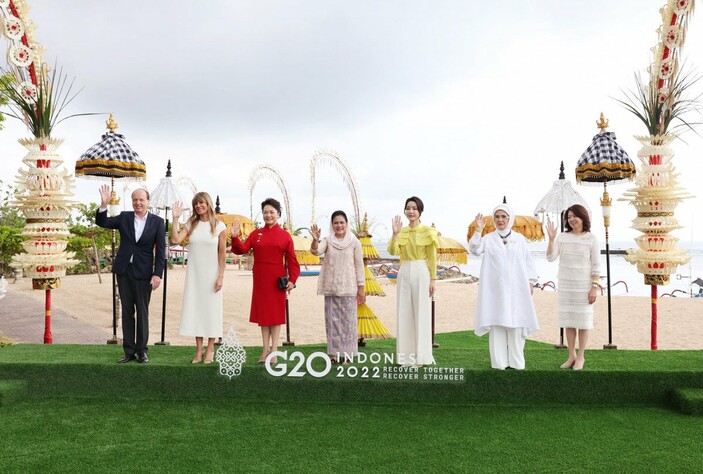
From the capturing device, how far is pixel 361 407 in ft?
15.6

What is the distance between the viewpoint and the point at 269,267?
204 inches

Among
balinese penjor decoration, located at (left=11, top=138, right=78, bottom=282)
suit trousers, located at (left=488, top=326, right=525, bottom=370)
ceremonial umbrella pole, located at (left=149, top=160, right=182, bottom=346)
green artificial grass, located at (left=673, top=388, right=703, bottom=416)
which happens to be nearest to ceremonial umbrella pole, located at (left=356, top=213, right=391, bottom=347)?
suit trousers, located at (left=488, top=326, right=525, bottom=370)

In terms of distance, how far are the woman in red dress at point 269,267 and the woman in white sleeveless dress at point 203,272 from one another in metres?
0.22

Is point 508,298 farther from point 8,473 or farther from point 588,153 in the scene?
point 8,473

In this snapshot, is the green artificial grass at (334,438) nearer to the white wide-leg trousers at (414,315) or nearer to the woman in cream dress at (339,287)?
the white wide-leg trousers at (414,315)

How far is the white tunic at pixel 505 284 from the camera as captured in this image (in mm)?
4992

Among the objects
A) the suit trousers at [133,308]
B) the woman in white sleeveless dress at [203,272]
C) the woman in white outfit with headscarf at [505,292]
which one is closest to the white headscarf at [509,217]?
the woman in white outfit with headscarf at [505,292]

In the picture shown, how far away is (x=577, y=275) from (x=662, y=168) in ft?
8.14

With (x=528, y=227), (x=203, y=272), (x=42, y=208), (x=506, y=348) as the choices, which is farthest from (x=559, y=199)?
(x=42, y=208)

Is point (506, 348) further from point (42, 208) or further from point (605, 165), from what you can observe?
point (42, 208)

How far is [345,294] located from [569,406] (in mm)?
2419

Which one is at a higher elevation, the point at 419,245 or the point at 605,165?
the point at 605,165

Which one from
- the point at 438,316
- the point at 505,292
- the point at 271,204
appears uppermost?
the point at 271,204

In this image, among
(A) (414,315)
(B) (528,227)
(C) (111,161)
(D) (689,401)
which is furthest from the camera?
(B) (528,227)
